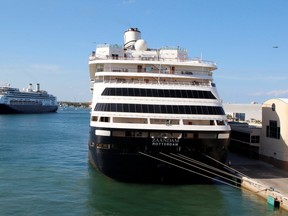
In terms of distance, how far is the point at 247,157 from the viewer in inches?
1337

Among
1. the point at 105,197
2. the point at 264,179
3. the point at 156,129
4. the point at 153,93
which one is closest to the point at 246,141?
the point at 264,179

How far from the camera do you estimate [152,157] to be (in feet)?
73.3

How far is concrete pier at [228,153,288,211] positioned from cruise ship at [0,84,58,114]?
120 meters

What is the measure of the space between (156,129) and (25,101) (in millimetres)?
132747

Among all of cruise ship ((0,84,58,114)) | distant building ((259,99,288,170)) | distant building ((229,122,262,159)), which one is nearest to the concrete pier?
distant building ((259,99,288,170))

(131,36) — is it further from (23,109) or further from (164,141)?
(23,109)

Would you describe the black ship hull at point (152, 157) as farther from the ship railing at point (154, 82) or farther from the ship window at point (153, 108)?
the ship railing at point (154, 82)

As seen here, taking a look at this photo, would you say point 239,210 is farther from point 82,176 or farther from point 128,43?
point 128,43

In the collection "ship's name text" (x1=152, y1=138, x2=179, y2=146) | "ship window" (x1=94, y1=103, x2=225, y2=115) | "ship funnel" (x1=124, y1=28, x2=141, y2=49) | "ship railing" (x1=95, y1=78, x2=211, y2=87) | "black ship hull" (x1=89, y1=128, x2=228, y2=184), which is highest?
"ship funnel" (x1=124, y1=28, x2=141, y2=49)

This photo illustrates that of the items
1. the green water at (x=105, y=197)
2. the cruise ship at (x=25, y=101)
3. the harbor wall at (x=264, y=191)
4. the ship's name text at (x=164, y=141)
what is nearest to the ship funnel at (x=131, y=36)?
the green water at (x=105, y=197)

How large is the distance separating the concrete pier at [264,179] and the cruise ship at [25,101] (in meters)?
120

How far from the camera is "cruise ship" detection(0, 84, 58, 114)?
136m

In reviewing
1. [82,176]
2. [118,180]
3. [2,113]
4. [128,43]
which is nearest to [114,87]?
[118,180]

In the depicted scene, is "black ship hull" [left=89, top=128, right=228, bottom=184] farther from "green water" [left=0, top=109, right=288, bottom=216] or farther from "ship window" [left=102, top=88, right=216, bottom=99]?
"ship window" [left=102, top=88, right=216, bottom=99]
